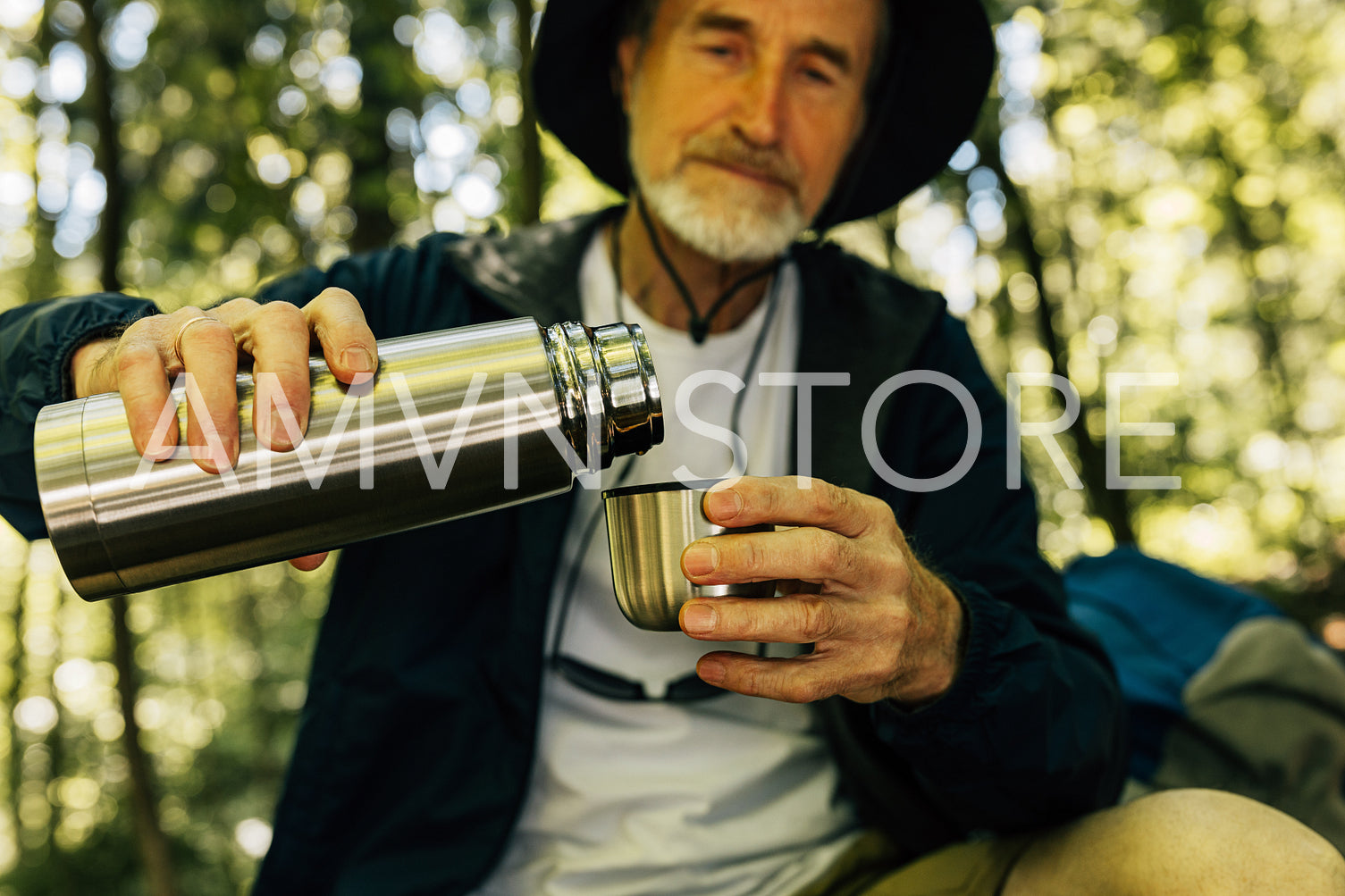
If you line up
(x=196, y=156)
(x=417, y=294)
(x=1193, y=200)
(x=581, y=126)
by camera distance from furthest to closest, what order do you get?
(x=1193, y=200), (x=196, y=156), (x=581, y=126), (x=417, y=294)

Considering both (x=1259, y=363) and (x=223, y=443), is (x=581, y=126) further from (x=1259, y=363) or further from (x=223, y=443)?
(x=1259, y=363)

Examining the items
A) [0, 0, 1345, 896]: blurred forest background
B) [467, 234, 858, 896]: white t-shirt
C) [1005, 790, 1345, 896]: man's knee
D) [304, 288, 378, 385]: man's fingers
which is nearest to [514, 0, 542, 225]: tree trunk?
[0, 0, 1345, 896]: blurred forest background

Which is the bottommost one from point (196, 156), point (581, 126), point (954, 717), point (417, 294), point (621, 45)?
point (954, 717)

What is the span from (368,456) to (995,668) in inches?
→ 39.9

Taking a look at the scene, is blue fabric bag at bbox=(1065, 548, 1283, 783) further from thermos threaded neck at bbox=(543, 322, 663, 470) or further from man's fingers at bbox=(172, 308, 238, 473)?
man's fingers at bbox=(172, 308, 238, 473)

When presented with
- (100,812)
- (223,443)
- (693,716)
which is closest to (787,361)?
(693,716)

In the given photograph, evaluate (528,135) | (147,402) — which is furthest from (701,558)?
(528,135)

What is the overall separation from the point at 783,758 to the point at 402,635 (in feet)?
2.72

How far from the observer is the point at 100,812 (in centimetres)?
1280

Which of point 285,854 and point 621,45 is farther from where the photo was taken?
point 621,45

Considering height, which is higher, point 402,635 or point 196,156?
point 196,156

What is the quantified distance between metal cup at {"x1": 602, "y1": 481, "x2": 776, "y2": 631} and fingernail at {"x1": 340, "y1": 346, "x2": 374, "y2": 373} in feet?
1.07

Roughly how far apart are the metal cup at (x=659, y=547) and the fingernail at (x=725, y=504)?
0.13ft

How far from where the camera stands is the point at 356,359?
0.98m
